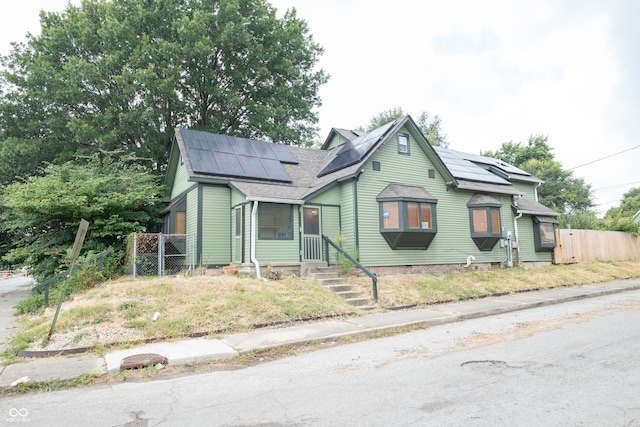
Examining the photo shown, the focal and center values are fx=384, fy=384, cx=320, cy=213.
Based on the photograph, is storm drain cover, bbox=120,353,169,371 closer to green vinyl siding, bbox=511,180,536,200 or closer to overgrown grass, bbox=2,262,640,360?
overgrown grass, bbox=2,262,640,360

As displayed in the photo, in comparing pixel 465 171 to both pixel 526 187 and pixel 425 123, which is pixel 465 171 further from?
pixel 425 123

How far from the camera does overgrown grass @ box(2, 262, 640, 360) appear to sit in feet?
25.4

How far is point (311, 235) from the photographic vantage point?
46.1ft

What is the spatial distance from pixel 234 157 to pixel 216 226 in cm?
342

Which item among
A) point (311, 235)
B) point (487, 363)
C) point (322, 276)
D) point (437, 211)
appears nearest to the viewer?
point (487, 363)

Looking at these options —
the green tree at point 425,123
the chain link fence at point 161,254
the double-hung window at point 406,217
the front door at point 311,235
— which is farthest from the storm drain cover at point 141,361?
the green tree at point 425,123

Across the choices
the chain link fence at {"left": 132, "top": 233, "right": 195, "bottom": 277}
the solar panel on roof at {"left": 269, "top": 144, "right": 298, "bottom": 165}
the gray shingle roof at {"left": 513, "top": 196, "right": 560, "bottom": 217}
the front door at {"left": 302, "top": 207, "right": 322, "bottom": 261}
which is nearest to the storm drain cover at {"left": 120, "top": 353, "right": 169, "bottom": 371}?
the chain link fence at {"left": 132, "top": 233, "right": 195, "bottom": 277}

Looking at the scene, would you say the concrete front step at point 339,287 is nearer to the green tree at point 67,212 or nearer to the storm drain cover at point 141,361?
the storm drain cover at point 141,361

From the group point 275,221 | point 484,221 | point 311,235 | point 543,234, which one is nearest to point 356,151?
point 311,235

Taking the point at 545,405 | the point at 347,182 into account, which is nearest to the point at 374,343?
the point at 545,405

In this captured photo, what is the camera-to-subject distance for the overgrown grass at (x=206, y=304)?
773cm

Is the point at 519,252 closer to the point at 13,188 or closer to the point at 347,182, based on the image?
the point at 347,182

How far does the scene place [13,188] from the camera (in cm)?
1415

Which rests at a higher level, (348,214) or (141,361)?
(348,214)
